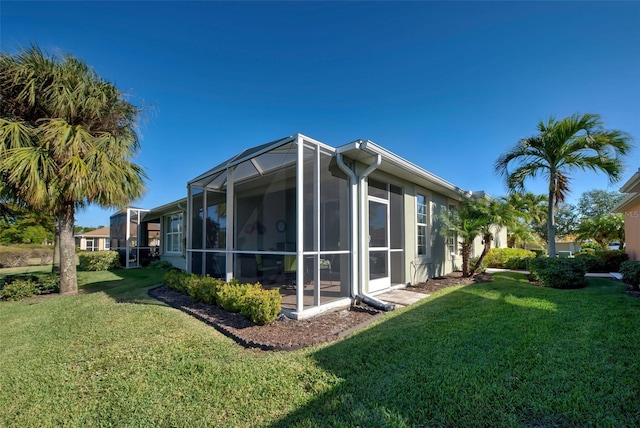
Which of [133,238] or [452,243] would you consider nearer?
[452,243]

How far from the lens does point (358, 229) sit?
20.2 feet

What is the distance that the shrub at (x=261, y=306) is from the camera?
477 cm

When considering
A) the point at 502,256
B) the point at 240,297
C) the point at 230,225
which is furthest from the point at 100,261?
the point at 502,256

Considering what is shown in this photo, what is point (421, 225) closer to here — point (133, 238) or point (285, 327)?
point (285, 327)

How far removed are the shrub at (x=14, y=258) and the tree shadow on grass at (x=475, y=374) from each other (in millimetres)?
24371

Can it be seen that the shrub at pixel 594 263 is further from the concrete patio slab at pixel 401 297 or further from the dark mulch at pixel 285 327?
the dark mulch at pixel 285 327

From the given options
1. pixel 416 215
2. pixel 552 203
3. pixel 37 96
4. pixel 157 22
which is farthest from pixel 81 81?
pixel 552 203

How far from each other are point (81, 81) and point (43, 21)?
1.36 metres

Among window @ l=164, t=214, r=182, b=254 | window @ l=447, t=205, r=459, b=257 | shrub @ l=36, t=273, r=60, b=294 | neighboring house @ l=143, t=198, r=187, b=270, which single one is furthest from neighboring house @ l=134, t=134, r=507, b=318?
window @ l=164, t=214, r=182, b=254

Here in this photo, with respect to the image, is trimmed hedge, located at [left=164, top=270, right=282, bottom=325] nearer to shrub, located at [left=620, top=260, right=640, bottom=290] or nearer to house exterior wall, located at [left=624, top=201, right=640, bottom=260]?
shrub, located at [left=620, top=260, right=640, bottom=290]

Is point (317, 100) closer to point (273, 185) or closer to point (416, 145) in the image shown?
point (416, 145)

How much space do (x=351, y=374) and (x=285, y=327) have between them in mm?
1780

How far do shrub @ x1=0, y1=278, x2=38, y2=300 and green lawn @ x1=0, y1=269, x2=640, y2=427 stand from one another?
11.8ft

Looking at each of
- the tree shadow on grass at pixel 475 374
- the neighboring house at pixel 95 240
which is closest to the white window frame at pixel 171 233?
the tree shadow on grass at pixel 475 374
